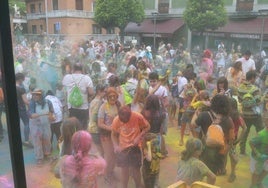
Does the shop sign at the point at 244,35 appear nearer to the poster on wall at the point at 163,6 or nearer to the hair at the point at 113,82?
the poster on wall at the point at 163,6

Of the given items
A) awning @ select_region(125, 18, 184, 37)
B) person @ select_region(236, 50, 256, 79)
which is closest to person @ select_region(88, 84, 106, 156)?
awning @ select_region(125, 18, 184, 37)

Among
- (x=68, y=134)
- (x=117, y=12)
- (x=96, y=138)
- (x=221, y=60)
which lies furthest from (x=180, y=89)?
(x=68, y=134)

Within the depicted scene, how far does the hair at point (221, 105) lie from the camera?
2350 millimetres

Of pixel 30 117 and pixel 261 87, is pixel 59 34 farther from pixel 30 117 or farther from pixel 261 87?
pixel 261 87

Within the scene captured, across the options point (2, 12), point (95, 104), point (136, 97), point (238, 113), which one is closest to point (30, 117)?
point (95, 104)

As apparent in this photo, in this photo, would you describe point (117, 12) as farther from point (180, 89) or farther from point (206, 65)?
point (206, 65)

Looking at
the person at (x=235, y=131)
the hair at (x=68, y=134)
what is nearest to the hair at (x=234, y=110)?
the person at (x=235, y=131)

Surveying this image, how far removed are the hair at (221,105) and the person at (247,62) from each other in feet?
2.63

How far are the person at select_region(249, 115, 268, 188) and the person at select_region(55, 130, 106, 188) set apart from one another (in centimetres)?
108

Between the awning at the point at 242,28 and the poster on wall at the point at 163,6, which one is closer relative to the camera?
the awning at the point at 242,28

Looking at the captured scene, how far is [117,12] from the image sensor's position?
290 cm

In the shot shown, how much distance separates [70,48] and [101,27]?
702 millimetres

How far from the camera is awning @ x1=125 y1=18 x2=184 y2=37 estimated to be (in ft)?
9.87

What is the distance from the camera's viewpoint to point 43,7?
8.89 ft
